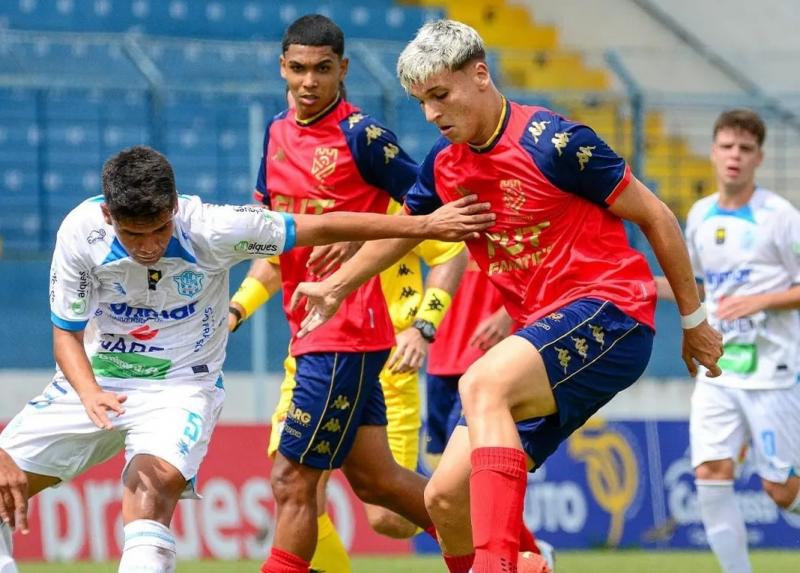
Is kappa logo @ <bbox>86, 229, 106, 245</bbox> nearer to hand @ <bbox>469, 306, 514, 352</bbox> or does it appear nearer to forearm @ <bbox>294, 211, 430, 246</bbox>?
forearm @ <bbox>294, 211, 430, 246</bbox>

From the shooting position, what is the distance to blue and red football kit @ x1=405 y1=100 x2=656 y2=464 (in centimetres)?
523

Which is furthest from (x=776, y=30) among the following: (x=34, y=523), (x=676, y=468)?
(x=34, y=523)

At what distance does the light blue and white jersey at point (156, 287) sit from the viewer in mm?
5562

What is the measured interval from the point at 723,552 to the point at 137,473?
11.5 feet

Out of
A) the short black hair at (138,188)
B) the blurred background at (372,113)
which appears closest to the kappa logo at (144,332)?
the short black hair at (138,188)

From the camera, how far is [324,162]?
659 cm

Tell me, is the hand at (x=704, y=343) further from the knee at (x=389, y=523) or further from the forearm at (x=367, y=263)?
the knee at (x=389, y=523)

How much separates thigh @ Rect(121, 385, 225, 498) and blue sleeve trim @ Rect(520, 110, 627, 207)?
5.19 ft

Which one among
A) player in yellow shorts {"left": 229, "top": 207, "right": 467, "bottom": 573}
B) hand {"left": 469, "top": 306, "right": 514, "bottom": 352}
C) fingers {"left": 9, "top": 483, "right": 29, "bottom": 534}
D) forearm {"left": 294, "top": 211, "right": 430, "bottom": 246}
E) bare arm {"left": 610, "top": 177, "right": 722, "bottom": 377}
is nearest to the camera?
bare arm {"left": 610, "top": 177, "right": 722, "bottom": 377}

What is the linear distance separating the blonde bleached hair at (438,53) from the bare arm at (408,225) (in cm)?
47

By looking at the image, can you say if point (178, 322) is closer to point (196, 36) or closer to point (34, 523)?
point (34, 523)

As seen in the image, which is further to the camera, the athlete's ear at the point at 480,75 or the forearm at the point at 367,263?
the forearm at the point at 367,263

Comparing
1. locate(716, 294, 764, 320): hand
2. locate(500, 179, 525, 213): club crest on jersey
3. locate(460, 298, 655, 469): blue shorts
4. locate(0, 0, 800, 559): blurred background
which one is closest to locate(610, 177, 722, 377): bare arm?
locate(460, 298, 655, 469): blue shorts

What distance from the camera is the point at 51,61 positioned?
1355cm
